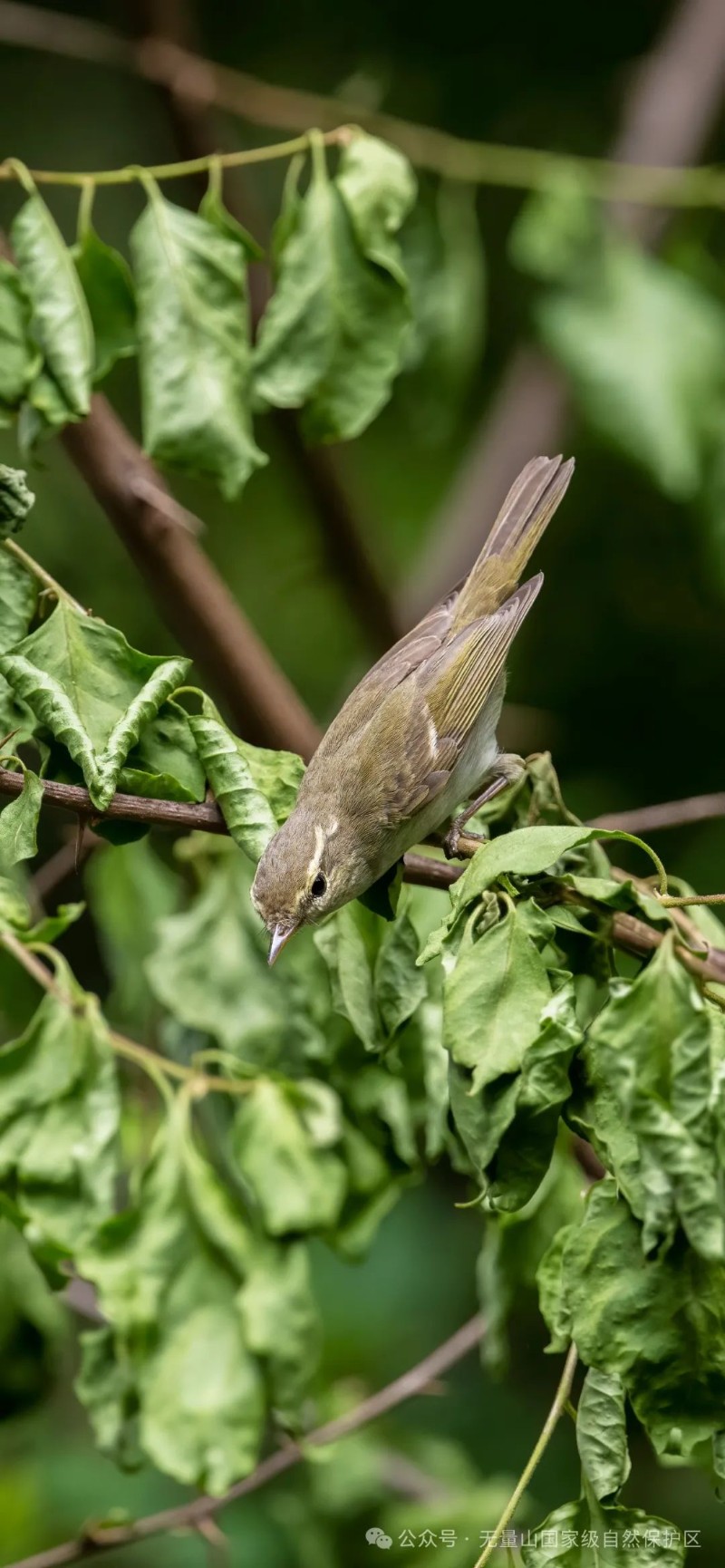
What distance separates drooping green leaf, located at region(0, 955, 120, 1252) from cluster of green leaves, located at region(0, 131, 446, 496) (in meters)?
1.03

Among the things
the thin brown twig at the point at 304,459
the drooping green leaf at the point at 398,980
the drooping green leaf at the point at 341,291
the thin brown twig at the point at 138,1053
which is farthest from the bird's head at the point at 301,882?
the thin brown twig at the point at 304,459

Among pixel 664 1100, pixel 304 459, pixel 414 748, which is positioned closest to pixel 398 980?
pixel 664 1100

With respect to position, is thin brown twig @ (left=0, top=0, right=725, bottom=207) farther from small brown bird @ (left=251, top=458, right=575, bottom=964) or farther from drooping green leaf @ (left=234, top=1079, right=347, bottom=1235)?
drooping green leaf @ (left=234, top=1079, right=347, bottom=1235)

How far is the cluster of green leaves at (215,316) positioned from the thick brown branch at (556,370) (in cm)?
276

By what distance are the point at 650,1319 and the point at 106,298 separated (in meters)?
1.97

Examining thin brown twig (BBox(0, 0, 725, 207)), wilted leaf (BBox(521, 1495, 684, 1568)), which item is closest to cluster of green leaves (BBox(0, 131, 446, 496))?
thin brown twig (BBox(0, 0, 725, 207))

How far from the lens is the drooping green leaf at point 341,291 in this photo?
2.98 m

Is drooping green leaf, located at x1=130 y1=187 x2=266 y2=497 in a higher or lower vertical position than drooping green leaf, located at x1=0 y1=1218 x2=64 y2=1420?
higher

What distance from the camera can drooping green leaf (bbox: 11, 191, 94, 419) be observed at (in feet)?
8.98

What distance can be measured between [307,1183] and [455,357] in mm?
2524

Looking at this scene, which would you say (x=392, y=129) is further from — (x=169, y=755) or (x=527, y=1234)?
(x=527, y=1234)

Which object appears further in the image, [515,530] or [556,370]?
[556,370]

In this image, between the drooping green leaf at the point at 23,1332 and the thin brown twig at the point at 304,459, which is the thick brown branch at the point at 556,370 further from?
the drooping green leaf at the point at 23,1332

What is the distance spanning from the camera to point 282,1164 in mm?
2648
